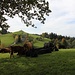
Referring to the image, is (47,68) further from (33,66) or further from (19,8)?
(19,8)

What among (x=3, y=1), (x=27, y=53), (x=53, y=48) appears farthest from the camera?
(x=53, y=48)

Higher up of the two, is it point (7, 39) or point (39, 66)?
point (7, 39)

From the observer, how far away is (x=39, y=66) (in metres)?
21.5

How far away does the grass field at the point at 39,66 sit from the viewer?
19.7m

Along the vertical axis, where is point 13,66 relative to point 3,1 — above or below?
below

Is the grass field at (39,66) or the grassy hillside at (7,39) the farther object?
the grassy hillside at (7,39)

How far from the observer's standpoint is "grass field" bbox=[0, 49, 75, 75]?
1969 cm

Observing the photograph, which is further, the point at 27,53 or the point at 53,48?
the point at 53,48

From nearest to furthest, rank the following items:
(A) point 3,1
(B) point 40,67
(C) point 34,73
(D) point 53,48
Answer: (C) point 34,73, (B) point 40,67, (A) point 3,1, (D) point 53,48

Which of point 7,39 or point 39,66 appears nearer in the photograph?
point 39,66

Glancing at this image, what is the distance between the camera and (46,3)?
81.5 ft

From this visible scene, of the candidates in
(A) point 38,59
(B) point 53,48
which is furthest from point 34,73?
(B) point 53,48

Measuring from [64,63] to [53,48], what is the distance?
9861mm

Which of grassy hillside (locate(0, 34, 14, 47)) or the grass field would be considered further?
grassy hillside (locate(0, 34, 14, 47))
